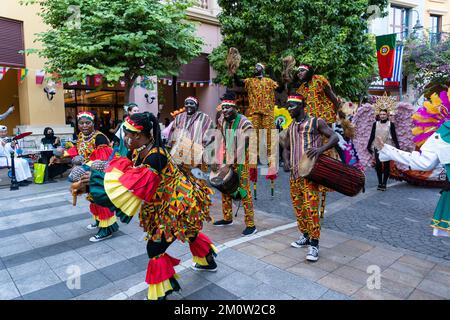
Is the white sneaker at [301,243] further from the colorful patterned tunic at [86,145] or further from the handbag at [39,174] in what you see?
the handbag at [39,174]

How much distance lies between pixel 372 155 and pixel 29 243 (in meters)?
7.70

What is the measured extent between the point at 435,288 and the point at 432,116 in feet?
5.77

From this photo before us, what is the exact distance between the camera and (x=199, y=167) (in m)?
4.14

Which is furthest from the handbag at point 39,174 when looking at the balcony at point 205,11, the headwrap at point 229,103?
the balcony at point 205,11

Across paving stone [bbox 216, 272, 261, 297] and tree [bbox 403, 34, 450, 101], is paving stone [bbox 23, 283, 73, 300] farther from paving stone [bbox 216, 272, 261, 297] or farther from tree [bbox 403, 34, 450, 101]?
tree [bbox 403, 34, 450, 101]

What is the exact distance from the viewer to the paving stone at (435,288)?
10.7 feet

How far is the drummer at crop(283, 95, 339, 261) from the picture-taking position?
3.97 meters

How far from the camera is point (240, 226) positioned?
540 centimetres

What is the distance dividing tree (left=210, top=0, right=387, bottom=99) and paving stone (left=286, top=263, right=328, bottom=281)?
8466mm

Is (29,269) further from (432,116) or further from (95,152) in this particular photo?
(432,116)

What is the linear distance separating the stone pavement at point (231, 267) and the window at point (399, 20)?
72.1 feet
